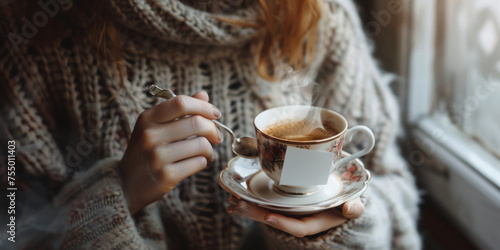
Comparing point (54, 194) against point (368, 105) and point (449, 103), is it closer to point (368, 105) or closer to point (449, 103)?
point (368, 105)

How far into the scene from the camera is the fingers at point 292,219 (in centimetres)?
52

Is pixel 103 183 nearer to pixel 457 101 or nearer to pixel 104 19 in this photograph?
pixel 104 19

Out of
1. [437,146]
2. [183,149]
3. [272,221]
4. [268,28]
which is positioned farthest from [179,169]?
[437,146]

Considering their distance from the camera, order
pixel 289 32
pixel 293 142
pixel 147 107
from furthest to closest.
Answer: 1. pixel 289 32
2. pixel 147 107
3. pixel 293 142

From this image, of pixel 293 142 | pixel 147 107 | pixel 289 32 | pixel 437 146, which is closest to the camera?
pixel 293 142

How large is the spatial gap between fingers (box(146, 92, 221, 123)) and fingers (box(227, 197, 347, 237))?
4.5 inches

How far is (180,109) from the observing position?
1.65ft

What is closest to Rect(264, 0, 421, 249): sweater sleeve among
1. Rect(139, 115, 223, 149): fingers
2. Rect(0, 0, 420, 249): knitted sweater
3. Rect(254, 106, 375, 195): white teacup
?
Rect(0, 0, 420, 249): knitted sweater

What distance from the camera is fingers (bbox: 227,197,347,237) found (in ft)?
1.70

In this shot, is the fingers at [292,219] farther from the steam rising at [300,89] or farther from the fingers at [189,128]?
the steam rising at [300,89]

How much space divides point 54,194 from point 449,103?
930 millimetres

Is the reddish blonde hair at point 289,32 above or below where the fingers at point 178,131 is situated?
above

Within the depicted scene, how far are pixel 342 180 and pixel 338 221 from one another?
5cm

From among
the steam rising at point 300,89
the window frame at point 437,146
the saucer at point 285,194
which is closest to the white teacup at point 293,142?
the saucer at point 285,194
